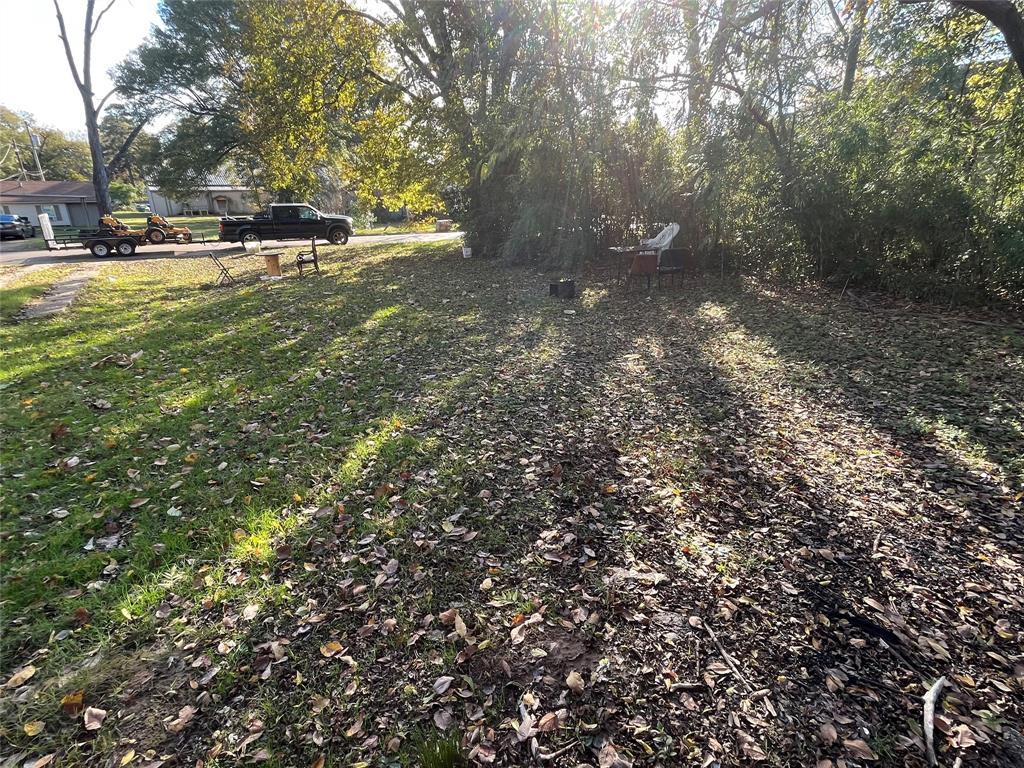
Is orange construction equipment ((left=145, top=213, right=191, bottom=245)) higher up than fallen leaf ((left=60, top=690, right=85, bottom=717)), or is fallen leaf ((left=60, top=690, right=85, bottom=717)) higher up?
orange construction equipment ((left=145, top=213, right=191, bottom=245))

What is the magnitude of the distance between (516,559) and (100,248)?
21.1m

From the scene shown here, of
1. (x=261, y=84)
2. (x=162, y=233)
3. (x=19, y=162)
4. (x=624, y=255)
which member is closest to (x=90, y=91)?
(x=162, y=233)

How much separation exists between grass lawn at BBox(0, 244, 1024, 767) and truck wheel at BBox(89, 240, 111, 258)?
1494 centimetres

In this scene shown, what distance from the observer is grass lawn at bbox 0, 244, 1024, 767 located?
6.08ft

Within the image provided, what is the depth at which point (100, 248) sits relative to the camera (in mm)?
16688

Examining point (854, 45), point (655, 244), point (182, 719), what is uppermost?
point (854, 45)

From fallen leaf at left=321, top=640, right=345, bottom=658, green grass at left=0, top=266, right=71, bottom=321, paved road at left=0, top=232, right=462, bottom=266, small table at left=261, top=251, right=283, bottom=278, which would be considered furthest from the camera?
paved road at left=0, top=232, right=462, bottom=266

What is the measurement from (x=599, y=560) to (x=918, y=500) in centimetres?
219

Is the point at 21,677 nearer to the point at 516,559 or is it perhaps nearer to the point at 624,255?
the point at 516,559

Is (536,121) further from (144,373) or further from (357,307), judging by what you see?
(144,373)

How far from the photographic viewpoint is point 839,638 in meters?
2.15

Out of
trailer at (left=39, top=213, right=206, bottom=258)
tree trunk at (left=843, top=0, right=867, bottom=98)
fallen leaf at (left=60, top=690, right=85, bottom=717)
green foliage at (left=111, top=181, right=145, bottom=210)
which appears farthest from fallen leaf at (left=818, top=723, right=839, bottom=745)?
green foliage at (left=111, top=181, right=145, bottom=210)

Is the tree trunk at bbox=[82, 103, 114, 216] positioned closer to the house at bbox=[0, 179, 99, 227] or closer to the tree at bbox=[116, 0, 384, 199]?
the tree at bbox=[116, 0, 384, 199]

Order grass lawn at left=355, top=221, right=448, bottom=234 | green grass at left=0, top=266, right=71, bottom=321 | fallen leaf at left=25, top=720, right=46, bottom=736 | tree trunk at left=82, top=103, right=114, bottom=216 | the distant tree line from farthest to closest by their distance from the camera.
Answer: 1. tree trunk at left=82, top=103, right=114, bottom=216
2. grass lawn at left=355, top=221, right=448, bottom=234
3. green grass at left=0, top=266, right=71, bottom=321
4. the distant tree line
5. fallen leaf at left=25, top=720, right=46, bottom=736
